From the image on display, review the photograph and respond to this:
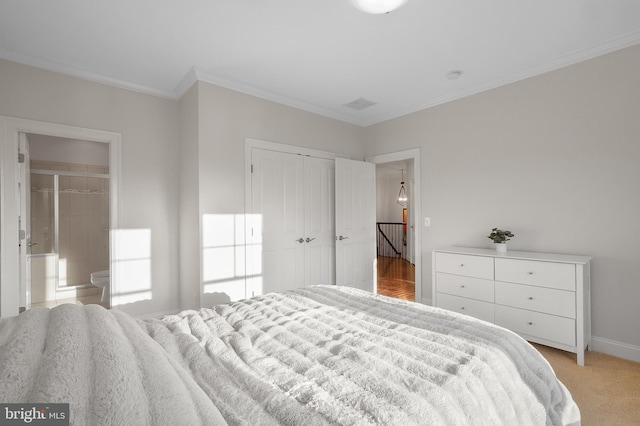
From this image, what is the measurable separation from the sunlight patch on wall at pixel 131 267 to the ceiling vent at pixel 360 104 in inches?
118

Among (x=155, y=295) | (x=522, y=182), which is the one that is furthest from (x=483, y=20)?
(x=155, y=295)

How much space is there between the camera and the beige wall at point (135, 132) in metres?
2.87

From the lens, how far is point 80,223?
5004mm

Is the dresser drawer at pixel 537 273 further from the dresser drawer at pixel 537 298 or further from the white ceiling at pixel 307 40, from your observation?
the white ceiling at pixel 307 40

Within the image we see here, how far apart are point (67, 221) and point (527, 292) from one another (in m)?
6.35

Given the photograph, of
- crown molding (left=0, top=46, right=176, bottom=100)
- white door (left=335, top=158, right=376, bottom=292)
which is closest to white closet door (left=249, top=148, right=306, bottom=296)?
white door (left=335, top=158, right=376, bottom=292)

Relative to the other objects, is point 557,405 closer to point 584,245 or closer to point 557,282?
point 557,282

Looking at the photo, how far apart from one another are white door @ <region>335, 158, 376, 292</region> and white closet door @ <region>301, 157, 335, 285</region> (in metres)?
0.16

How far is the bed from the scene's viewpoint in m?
0.77

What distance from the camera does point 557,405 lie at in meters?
1.35

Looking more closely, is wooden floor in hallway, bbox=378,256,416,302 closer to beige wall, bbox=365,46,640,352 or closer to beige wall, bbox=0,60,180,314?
beige wall, bbox=365,46,640,352

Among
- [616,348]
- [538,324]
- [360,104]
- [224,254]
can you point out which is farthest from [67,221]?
[616,348]

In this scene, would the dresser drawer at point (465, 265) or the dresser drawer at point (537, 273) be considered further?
the dresser drawer at point (465, 265)

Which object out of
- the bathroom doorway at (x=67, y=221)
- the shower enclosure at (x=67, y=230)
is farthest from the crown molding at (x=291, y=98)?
the shower enclosure at (x=67, y=230)
